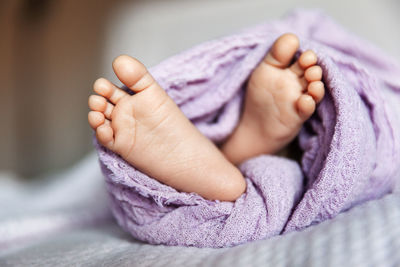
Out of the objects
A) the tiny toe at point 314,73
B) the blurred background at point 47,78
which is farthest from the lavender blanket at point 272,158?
the blurred background at point 47,78

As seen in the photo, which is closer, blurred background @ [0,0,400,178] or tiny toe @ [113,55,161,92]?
tiny toe @ [113,55,161,92]

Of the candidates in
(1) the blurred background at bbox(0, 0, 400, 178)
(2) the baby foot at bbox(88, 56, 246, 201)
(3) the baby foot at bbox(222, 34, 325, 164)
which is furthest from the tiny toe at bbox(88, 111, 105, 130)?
(1) the blurred background at bbox(0, 0, 400, 178)

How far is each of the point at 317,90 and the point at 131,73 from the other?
218 millimetres

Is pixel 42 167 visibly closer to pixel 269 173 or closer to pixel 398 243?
pixel 269 173

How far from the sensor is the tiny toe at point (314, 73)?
45cm

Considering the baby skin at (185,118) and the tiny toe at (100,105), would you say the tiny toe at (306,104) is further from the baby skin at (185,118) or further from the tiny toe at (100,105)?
the tiny toe at (100,105)

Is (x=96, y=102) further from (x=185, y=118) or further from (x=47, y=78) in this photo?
(x=47, y=78)

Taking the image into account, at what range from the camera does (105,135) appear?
0.41 m

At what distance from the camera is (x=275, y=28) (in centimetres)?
58

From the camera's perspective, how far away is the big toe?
406 mm

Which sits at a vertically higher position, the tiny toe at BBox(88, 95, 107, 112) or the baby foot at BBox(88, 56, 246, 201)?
the tiny toe at BBox(88, 95, 107, 112)

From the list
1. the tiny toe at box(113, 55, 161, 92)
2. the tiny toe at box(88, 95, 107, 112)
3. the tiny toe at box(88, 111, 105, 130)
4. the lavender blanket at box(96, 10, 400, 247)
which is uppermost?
the tiny toe at box(113, 55, 161, 92)

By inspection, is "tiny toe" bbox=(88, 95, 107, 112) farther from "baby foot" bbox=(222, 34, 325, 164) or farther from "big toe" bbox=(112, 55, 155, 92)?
"baby foot" bbox=(222, 34, 325, 164)

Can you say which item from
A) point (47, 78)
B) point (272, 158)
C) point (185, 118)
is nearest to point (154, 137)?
point (185, 118)
